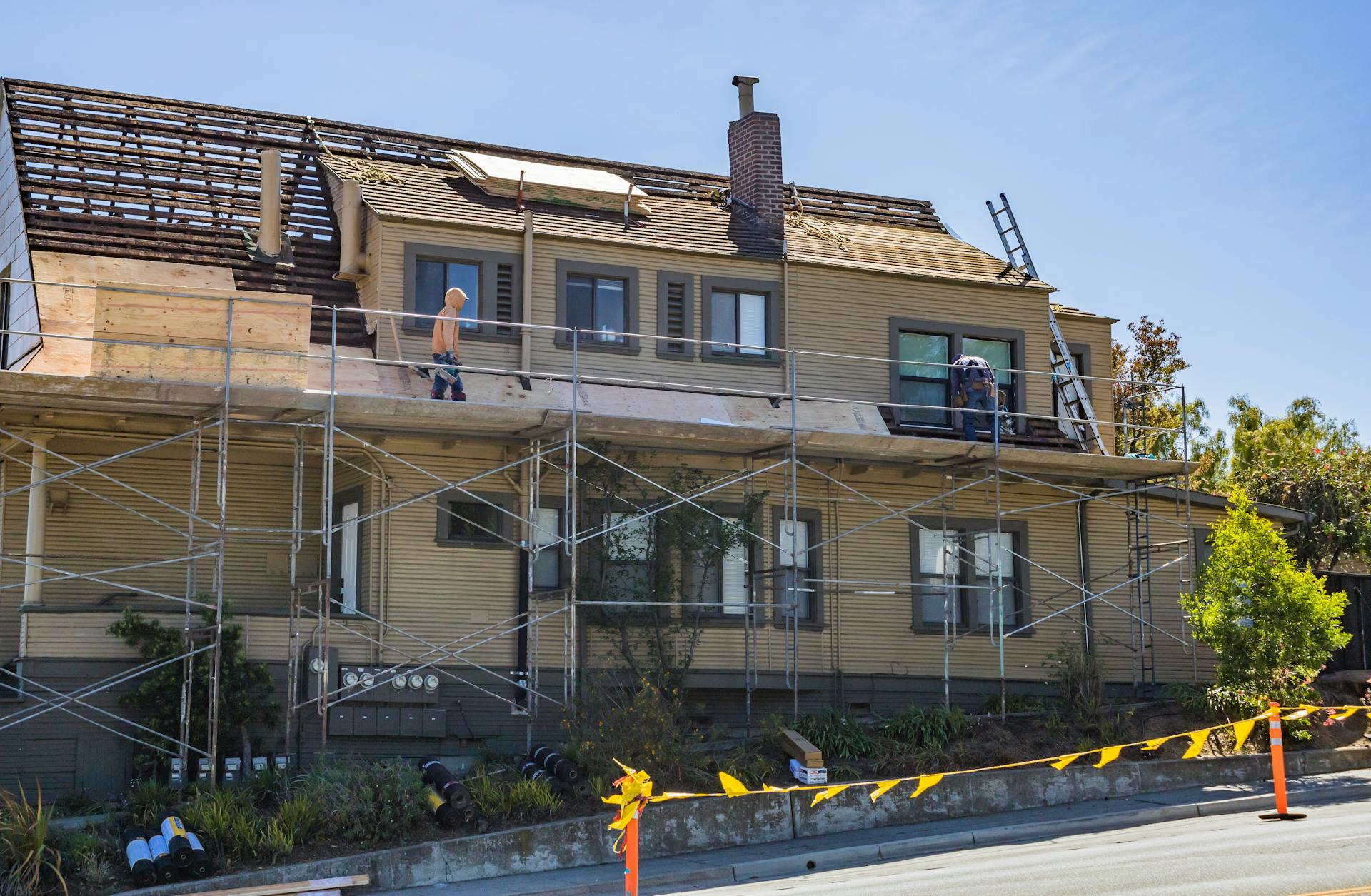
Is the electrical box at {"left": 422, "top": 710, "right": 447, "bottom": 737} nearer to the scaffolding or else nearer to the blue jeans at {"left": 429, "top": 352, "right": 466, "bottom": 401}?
the scaffolding

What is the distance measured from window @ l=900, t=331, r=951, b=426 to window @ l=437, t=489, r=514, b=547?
6654 millimetres

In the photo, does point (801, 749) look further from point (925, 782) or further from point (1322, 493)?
point (1322, 493)

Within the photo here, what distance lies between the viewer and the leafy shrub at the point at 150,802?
1572cm

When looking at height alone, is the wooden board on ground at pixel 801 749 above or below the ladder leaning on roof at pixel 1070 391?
below

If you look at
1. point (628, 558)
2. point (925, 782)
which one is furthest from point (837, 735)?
point (628, 558)

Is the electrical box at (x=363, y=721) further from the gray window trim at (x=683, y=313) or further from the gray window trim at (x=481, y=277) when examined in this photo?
the gray window trim at (x=683, y=313)

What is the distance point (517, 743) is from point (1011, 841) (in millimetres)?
6643

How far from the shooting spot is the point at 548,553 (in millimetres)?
20938

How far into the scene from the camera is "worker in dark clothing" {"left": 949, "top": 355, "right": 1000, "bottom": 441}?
2252 centimetres

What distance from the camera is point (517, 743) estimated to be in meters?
19.9

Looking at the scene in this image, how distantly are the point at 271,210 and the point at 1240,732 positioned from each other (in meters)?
15.0

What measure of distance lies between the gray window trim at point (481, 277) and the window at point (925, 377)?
626 cm

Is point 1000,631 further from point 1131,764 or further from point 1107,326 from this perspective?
point 1107,326

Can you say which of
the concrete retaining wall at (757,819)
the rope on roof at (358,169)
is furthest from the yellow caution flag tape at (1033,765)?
the rope on roof at (358,169)
